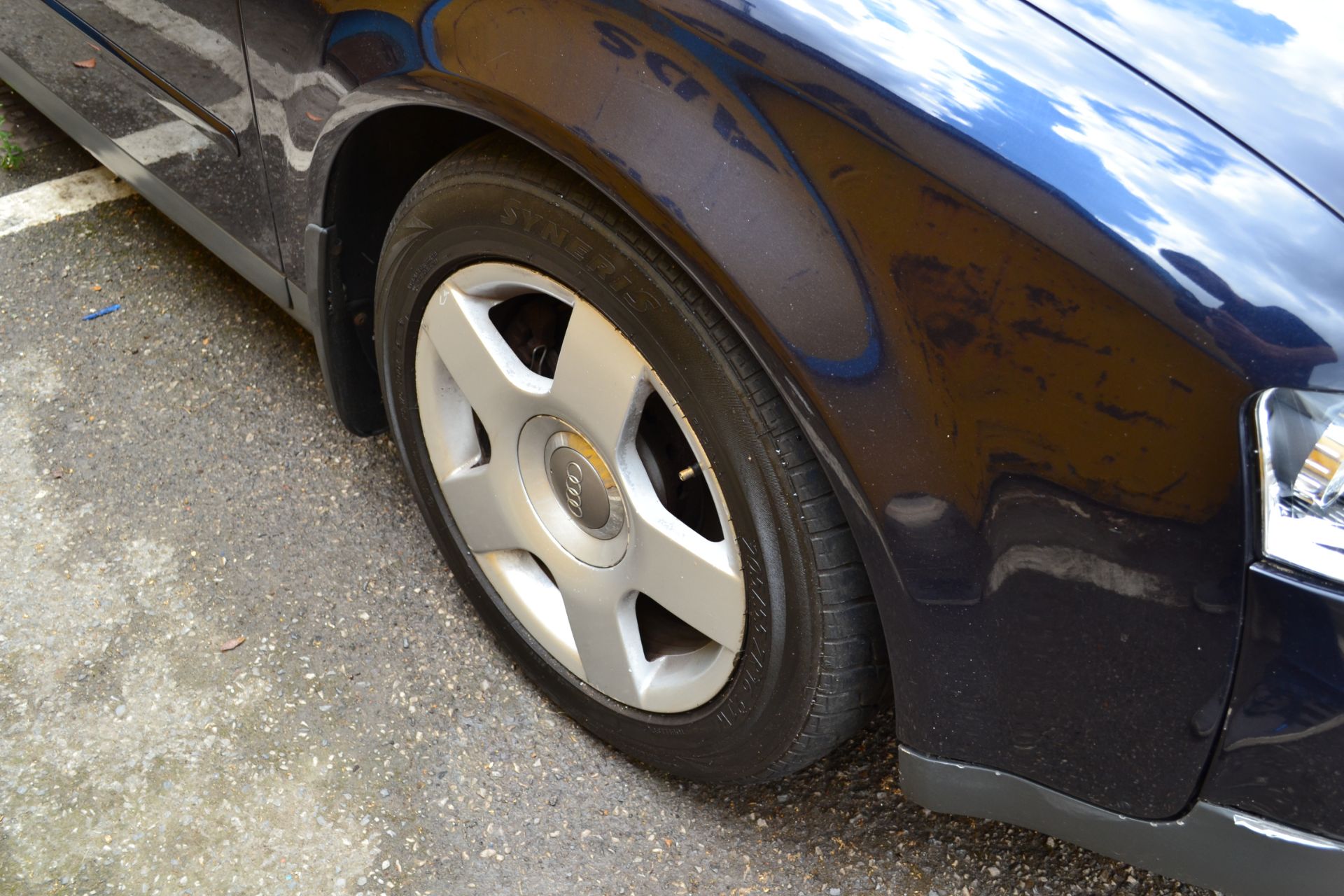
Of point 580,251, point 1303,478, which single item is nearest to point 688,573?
point 580,251

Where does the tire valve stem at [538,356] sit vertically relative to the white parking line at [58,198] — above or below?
above

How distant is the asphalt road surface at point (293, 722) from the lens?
1.63m

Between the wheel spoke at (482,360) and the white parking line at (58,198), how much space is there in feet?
6.11

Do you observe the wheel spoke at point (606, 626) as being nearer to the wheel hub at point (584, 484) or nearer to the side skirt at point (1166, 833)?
the wheel hub at point (584, 484)

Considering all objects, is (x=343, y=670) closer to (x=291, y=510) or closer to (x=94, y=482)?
(x=291, y=510)

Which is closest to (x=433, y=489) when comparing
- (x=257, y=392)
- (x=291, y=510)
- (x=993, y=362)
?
(x=291, y=510)

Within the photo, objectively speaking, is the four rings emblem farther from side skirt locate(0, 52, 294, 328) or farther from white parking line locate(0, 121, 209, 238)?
white parking line locate(0, 121, 209, 238)

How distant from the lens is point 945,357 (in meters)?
1.03

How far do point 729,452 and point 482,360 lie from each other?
48cm

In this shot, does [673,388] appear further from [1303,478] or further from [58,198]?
[58,198]

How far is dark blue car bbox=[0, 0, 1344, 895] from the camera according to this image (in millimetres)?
928

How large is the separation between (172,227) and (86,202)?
294 millimetres

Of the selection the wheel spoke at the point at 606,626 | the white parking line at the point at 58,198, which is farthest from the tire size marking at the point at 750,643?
the white parking line at the point at 58,198

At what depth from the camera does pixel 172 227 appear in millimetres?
2881
